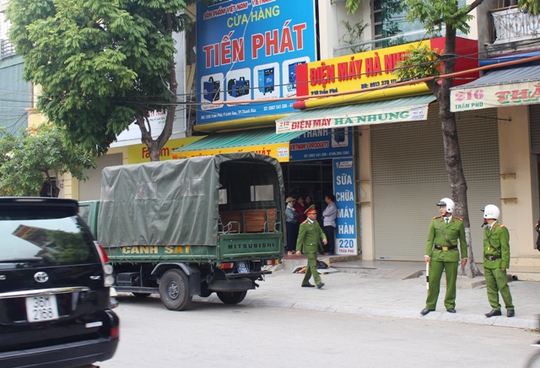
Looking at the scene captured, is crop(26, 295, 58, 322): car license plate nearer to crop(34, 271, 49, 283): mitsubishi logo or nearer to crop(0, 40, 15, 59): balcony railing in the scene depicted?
crop(34, 271, 49, 283): mitsubishi logo

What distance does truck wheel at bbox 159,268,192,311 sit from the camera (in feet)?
39.8

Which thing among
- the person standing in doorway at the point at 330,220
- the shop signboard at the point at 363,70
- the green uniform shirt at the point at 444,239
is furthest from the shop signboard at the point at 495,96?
the person standing in doorway at the point at 330,220

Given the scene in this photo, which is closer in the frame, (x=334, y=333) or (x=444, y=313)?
(x=334, y=333)

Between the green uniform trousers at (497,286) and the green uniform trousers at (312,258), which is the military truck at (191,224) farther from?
the green uniform trousers at (497,286)

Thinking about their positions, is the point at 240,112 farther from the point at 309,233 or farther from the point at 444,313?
the point at 444,313

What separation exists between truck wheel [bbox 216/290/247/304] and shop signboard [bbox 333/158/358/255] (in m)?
5.88

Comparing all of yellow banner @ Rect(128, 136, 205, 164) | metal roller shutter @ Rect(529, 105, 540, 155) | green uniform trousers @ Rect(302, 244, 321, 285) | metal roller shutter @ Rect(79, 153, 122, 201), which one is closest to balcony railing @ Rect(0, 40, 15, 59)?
metal roller shutter @ Rect(79, 153, 122, 201)

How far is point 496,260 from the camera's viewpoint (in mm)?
10516

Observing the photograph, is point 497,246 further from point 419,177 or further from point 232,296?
point 419,177

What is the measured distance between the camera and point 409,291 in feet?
45.5

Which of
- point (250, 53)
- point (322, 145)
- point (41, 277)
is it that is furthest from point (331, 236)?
point (41, 277)

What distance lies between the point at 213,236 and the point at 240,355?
3.99m

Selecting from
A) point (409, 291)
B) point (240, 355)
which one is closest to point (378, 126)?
point (409, 291)

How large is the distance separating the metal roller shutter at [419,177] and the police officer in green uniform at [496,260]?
5.76m
